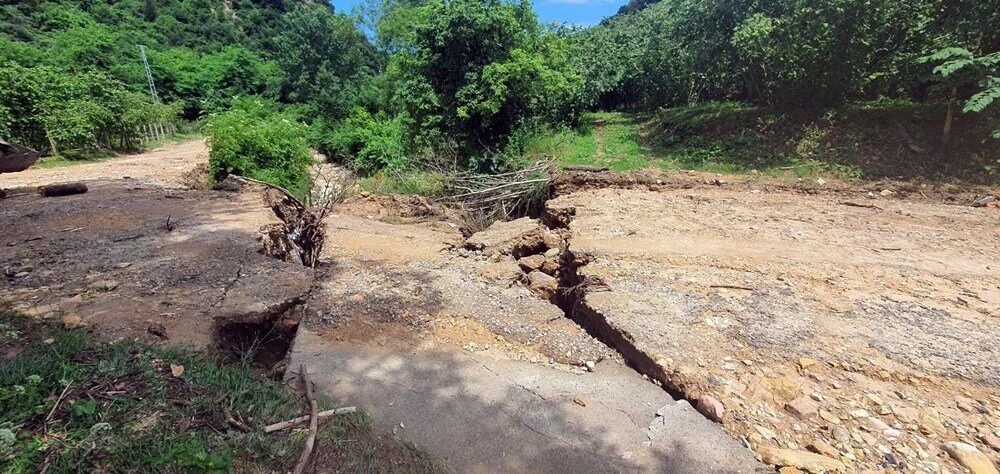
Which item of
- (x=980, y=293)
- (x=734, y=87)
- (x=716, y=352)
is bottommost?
(x=716, y=352)

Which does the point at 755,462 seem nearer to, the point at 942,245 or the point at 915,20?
the point at 942,245

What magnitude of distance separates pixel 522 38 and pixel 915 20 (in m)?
7.27

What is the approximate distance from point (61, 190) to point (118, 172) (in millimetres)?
→ 3912

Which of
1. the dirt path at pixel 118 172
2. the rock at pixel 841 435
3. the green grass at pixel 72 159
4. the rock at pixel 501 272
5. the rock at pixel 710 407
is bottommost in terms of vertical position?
the green grass at pixel 72 159

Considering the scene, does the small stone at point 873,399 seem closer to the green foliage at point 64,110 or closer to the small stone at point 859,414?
the small stone at point 859,414

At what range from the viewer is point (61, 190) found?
745cm

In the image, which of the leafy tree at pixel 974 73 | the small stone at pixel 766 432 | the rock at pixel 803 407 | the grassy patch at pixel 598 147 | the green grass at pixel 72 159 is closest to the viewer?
the small stone at pixel 766 432

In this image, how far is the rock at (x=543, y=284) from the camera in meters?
4.68

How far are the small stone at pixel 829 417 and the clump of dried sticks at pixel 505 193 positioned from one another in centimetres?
595

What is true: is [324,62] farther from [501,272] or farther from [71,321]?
[71,321]

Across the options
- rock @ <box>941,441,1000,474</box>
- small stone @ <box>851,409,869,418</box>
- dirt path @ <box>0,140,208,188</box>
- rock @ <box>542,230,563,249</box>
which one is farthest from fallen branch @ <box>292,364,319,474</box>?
dirt path @ <box>0,140,208,188</box>

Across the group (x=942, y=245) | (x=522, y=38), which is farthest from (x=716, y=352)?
(x=522, y=38)

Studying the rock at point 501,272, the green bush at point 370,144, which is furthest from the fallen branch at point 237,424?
the green bush at point 370,144

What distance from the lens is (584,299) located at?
4.02 meters
